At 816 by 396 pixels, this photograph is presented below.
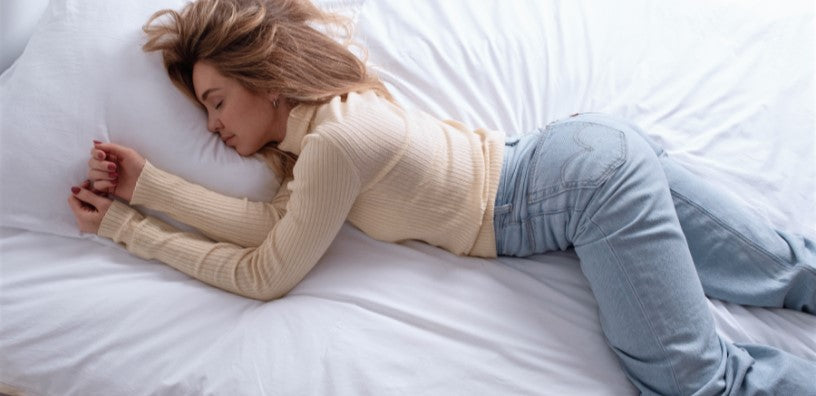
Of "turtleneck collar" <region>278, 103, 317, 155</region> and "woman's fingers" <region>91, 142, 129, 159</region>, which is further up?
"turtleneck collar" <region>278, 103, 317, 155</region>

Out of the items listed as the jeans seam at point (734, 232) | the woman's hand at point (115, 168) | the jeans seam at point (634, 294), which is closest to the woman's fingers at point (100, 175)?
the woman's hand at point (115, 168)

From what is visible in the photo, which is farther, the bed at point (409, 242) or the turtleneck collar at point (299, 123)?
the turtleneck collar at point (299, 123)

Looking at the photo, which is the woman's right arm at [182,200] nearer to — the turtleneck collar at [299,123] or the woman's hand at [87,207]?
the woman's hand at [87,207]

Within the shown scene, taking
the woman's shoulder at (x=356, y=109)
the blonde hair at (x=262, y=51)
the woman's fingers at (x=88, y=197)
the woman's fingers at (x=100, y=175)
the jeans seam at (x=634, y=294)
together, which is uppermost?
the blonde hair at (x=262, y=51)

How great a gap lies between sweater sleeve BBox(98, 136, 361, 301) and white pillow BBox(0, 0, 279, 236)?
0.10 m

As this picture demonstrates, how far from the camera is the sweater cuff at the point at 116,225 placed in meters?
1.12

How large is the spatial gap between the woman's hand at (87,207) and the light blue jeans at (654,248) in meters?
0.66

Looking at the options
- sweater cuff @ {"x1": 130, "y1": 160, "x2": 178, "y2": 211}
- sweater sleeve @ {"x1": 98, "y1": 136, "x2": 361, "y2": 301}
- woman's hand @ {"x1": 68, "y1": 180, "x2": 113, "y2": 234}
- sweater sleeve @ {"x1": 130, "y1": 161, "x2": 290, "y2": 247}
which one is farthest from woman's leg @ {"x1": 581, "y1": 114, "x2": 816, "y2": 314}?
woman's hand @ {"x1": 68, "y1": 180, "x2": 113, "y2": 234}

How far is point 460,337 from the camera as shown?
1043mm

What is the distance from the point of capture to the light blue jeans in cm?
97

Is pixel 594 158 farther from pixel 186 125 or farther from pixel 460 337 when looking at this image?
pixel 186 125

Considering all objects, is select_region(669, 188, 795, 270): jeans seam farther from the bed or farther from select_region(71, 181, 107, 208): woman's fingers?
select_region(71, 181, 107, 208): woman's fingers

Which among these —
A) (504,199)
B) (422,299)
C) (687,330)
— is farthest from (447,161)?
(687,330)

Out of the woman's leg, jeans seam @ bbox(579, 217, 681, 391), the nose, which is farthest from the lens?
the nose
